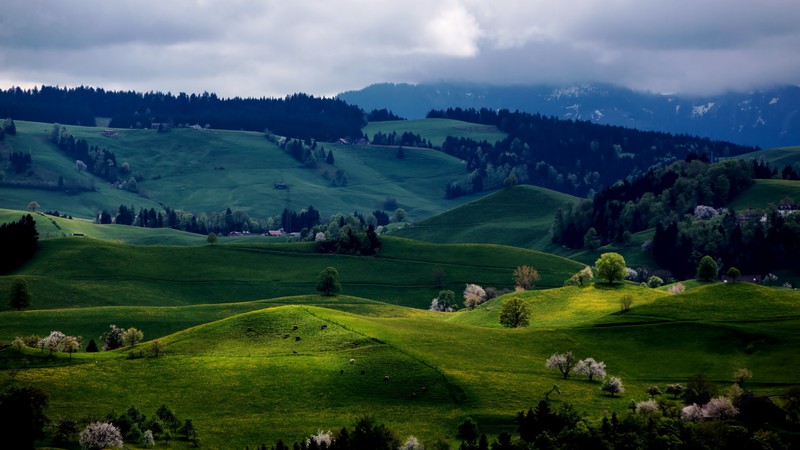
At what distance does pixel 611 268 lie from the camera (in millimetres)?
186125

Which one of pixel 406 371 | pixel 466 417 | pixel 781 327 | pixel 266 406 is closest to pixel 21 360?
pixel 266 406

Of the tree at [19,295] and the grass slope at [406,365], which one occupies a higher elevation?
the grass slope at [406,365]

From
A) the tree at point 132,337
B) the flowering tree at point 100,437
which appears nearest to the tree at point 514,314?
the tree at point 132,337

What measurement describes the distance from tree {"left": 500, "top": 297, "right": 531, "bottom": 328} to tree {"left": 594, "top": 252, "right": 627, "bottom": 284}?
2766cm

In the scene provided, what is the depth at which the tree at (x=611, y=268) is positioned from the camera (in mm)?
186000

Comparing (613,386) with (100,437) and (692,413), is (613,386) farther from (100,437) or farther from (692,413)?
(100,437)

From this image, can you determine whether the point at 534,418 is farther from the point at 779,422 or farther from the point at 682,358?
the point at 682,358

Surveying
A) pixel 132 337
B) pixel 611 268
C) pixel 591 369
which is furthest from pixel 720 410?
pixel 132 337

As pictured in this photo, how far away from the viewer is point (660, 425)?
327ft

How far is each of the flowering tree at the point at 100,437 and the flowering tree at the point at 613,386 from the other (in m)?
59.5

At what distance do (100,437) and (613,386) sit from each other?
61859mm

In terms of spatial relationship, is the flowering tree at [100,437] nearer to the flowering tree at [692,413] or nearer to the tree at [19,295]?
the flowering tree at [692,413]

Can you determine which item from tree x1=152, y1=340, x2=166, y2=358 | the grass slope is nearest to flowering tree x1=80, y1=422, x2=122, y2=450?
the grass slope

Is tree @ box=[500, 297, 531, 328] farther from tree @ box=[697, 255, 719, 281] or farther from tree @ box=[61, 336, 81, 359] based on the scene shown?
tree @ box=[61, 336, 81, 359]
